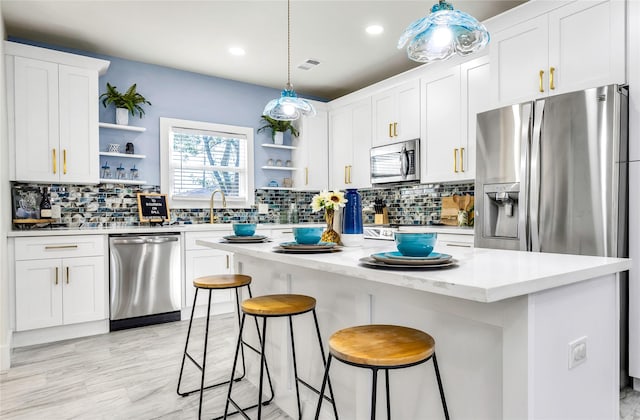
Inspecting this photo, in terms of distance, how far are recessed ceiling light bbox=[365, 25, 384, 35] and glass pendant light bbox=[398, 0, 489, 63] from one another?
1.85 metres

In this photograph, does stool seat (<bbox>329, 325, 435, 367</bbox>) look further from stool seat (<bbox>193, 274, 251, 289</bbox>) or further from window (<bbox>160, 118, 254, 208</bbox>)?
window (<bbox>160, 118, 254, 208</bbox>)

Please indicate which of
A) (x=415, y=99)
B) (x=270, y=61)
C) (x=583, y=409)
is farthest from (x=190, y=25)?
(x=583, y=409)

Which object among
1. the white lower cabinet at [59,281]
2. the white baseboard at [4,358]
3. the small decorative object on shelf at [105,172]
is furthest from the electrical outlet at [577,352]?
the small decorative object on shelf at [105,172]

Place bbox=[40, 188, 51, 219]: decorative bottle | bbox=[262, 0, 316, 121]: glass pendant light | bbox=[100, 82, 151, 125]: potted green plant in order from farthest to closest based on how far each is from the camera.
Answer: bbox=[100, 82, 151, 125]: potted green plant, bbox=[40, 188, 51, 219]: decorative bottle, bbox=[262, 0, 316, 121]: glass pendant light

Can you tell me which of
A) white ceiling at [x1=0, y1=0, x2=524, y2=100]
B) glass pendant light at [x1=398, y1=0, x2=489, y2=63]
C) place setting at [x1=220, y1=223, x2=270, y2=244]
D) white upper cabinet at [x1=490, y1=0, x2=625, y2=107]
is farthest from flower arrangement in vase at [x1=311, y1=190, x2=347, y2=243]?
white ceiling at [x1=0, y1=0, x2=524, y2=100]

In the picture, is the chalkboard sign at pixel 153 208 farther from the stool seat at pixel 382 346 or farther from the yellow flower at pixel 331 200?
the stool seat at pixel 382 346

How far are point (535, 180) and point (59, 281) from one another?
13.0 feet

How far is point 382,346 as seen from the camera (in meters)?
1.18

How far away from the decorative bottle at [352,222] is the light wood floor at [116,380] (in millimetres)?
1057

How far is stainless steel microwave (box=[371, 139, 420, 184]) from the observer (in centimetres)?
421

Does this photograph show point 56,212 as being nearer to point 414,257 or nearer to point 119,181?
point 119,181

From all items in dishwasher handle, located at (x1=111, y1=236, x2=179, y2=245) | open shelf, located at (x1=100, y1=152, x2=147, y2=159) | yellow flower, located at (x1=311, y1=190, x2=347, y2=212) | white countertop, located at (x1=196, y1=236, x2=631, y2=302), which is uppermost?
open shelf, located at (x1=100, y1=152, x2=147, y2=159)

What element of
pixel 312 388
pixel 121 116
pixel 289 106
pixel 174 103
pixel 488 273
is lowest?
pixel 312 388

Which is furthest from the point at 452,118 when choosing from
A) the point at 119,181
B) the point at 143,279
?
the point at 119,181
